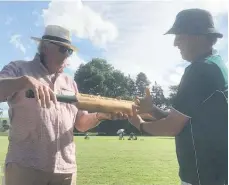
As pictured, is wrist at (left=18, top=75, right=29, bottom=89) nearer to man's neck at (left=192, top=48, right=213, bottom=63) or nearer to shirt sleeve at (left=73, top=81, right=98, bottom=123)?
man's neck at (left=192, top=48, right=213, bottom=63)

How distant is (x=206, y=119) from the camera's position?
6.45 ft

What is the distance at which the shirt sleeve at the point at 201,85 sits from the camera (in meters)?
1.96

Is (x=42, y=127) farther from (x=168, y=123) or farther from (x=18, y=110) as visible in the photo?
(x=168, y=123)

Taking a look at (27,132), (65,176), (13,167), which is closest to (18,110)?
(27,132)

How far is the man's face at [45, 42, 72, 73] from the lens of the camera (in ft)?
8.67

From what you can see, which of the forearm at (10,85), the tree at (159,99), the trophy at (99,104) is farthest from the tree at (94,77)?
the forearm at (10,85)

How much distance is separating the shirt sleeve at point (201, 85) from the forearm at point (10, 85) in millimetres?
780

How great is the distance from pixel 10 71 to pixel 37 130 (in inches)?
15.3

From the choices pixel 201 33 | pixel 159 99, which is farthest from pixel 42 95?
pixel 159 99

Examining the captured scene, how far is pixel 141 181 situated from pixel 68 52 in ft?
16.7

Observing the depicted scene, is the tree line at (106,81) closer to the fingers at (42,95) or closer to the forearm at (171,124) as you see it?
the forearm at (171,124)

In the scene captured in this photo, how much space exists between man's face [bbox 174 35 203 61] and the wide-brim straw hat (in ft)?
2.65

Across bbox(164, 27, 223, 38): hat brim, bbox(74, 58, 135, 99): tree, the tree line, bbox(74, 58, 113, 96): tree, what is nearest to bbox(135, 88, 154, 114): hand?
bbox(164, 27, 223, 38): hat brim

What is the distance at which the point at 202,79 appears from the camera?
1.96 meters
